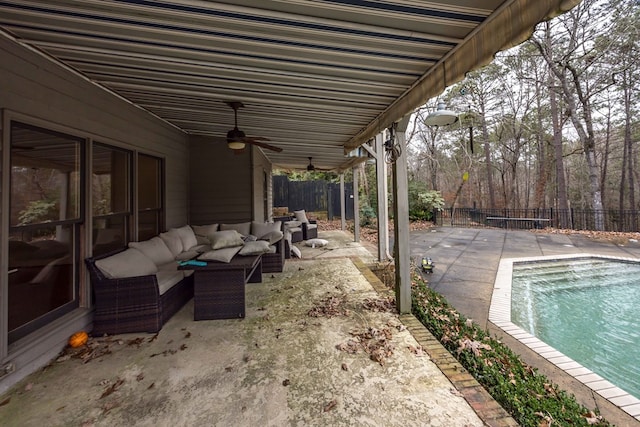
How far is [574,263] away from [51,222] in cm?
920

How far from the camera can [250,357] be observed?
2420 millimetres

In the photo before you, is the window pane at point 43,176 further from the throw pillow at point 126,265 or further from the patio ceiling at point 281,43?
the patio ceiling at point 281,43

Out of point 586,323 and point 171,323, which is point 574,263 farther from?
point 171,323

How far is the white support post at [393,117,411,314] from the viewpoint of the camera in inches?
129

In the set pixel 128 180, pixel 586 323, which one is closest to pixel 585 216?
pixel 586 323

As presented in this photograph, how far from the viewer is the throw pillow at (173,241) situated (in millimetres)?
4309

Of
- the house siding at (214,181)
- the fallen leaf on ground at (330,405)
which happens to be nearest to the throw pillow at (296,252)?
the house siding at (214,181)

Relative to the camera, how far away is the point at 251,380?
211 cm

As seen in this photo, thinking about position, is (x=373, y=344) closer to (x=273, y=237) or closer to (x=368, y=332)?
(x=368, y=332)

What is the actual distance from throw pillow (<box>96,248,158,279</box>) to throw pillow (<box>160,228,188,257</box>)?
3.05 feet

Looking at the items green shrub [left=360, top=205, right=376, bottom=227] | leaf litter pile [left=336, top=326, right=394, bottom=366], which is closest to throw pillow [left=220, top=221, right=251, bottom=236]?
leaf litter pile [left=336, top=326, right=394, bottom=366]

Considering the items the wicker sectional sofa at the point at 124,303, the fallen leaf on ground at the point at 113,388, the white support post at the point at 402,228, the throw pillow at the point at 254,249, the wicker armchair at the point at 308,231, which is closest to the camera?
the fallen leaf on ground at the point at 113,388

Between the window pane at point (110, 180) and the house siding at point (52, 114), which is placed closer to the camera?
the house siding at point (52, 114)

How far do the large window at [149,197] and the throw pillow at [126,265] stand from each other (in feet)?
3.65
